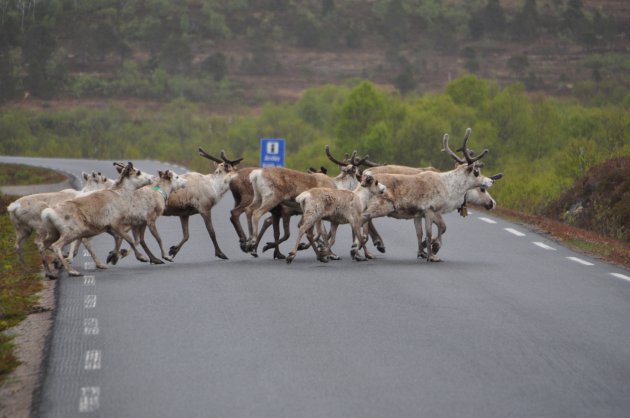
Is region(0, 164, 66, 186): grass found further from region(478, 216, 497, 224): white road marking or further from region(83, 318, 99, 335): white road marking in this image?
region(83, 318, 99, 335): white road marking

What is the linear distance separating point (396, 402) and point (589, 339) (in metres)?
3.10

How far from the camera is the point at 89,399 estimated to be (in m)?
8.30

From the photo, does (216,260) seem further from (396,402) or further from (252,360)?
(396,402)

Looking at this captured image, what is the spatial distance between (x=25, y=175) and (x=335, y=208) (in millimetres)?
33320

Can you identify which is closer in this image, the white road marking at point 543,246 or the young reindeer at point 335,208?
the young reindeer at point 335,208

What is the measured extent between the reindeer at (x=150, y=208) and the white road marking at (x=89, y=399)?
23.0 feet

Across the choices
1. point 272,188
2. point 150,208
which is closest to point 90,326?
point 150,208

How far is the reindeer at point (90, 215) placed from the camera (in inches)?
567

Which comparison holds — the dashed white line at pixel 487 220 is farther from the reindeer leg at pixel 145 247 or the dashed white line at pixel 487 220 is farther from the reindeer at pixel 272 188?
the reindeer leg at pixel 145 247

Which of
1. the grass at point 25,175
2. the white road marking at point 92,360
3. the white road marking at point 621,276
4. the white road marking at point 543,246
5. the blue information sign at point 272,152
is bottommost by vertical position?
the grass at point 25,175

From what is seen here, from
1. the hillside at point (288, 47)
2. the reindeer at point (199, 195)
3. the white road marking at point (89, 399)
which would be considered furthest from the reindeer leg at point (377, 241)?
the hillside at point (288, 47)

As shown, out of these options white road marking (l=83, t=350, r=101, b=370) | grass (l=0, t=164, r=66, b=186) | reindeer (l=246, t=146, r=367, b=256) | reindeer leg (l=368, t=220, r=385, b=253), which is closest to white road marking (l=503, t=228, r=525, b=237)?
Result: reindeer leg (l=368, t=220, r=385, b=253)

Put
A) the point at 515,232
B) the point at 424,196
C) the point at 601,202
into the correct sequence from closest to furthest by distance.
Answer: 1. the point at 424,196
2. the point at 515,232
3. the point at 601,202

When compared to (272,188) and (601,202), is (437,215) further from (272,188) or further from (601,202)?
(601,202)
